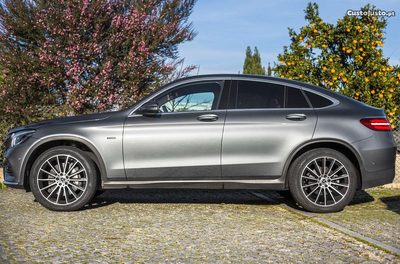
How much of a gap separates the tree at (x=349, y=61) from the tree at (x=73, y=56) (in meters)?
4.23

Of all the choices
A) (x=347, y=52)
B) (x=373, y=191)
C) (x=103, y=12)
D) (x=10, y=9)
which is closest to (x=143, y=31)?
(x=103, y=12)

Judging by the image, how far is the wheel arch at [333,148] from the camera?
6.85m

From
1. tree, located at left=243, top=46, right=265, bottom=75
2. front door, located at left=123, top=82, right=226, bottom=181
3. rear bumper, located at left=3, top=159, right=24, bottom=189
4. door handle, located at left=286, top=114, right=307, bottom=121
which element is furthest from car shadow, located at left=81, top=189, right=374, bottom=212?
tree, located at left=243, top=46, right=265, bottom=75

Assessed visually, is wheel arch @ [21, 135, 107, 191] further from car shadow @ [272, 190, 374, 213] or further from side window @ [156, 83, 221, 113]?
car shadow @ [272, 190, 374, 213]

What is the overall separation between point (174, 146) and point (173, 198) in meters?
1.86

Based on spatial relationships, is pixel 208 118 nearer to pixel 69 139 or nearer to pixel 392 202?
pixel 69 139

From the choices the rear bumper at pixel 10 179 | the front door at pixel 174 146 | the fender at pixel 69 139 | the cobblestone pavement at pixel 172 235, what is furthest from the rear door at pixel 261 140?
the rear bumper at pixel 10 179

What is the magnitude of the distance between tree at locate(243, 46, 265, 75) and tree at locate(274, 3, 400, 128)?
45.7 meters

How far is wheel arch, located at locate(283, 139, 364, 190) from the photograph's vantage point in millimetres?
6852

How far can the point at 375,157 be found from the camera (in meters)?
6.88

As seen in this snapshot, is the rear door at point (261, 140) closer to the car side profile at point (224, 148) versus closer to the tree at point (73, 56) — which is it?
the car side profile at point (224, 148)

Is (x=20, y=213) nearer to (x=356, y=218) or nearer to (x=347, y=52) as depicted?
(x=356, y=218)

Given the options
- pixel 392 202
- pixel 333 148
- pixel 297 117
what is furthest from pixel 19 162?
pixel 392 202

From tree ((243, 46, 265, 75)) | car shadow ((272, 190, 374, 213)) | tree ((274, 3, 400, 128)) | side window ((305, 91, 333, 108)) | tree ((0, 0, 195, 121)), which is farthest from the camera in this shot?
tree ((243, 46, 265, 75))
